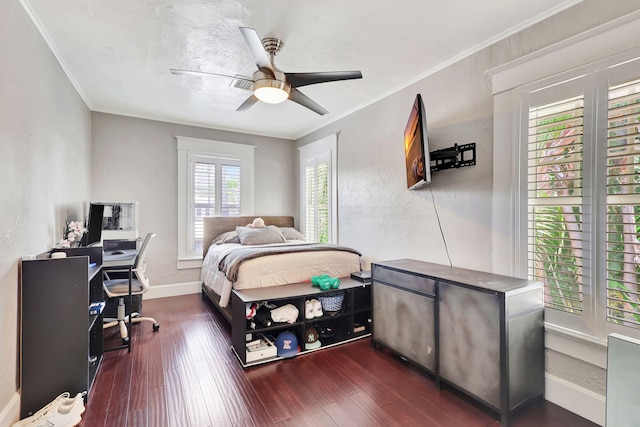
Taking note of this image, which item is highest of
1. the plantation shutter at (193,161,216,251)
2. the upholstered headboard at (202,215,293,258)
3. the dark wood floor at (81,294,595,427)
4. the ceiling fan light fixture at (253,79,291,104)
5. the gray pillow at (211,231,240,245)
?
the ceiling fan light fixture at (253,79,291,104)

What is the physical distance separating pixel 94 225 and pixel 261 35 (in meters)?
2.58

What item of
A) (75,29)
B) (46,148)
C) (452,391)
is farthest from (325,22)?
(452,391)

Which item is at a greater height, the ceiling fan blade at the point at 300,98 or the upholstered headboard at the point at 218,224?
the ceiling fan blade at the point at 300,98

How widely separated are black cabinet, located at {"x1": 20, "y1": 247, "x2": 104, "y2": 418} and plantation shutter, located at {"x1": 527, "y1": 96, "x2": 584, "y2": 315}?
3069 mm

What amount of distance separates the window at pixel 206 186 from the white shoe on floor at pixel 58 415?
9.36 feet

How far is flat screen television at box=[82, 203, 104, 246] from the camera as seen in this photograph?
10.1 ft

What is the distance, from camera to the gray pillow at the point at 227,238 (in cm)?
442

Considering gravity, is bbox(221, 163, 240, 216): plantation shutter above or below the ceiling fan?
below

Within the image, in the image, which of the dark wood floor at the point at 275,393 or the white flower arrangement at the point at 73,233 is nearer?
the dark wood floor at the point at 275,393

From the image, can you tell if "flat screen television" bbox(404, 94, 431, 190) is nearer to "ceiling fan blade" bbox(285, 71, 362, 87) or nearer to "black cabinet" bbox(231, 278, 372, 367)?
"ceiling fan blade" bbox(285, 71, 362, 87)

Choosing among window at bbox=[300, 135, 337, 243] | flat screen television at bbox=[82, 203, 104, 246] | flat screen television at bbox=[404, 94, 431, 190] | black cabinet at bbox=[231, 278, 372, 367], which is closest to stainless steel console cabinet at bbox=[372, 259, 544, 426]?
black cabinet at bbox=[231, 278, 372, 367]

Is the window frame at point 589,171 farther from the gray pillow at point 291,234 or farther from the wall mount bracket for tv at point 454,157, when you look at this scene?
the gray pillow at point 291,234

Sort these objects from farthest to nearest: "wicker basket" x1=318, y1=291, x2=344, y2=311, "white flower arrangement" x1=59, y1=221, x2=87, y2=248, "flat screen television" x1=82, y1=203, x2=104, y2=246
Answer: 1. "flat screen television" x1=82, y1=203, x2=104, y2=246
2. "wicker basket" x1=318, y1=291, x2=344, y2=311
3. "white flower arrangement" x1=59, y1=221, x2=87, y2=248

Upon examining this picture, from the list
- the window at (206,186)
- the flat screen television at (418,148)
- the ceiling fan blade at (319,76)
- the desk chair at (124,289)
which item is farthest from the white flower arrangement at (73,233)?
the flat screen television at (418,148)
